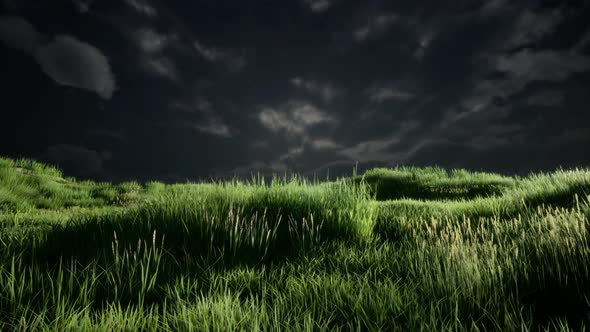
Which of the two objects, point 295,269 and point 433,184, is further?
point 433,184

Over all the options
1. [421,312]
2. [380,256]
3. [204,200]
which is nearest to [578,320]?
[421,312]

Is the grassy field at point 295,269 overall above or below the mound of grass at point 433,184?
below

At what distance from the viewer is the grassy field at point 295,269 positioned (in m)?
2.30

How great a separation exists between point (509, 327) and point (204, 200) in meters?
3.72

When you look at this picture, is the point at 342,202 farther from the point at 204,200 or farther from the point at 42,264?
the point at 42,264

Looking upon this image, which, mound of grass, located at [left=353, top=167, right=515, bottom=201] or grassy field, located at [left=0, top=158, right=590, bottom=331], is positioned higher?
mound of grass, located at [left=353, top=167, right=515, bottom=201]

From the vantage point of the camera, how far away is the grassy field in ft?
7.55

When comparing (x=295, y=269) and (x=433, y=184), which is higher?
(x=433, y=184)

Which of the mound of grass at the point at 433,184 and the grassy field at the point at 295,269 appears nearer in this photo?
the grassy field at the point at 295,269

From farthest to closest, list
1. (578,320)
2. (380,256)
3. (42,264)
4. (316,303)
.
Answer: (380,256) < (42,264) < (316,303) < (578,320)

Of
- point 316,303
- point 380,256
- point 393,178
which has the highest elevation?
point 393,178

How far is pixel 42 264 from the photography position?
3.26m

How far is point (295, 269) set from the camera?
336 cm

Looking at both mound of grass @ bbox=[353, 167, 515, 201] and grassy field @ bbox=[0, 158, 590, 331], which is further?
mound of grass @ bbox=[353, 167, 515, 201]
